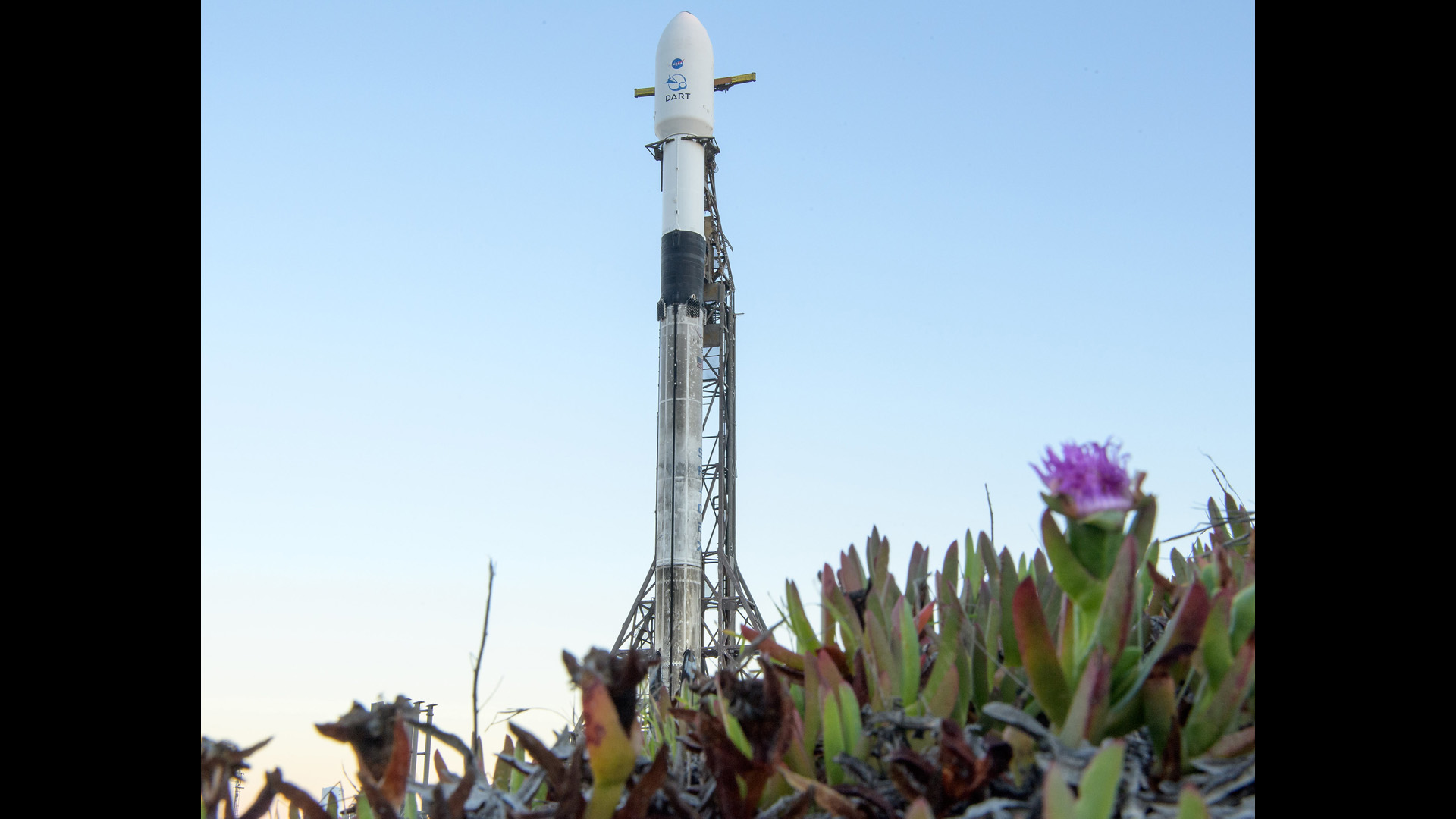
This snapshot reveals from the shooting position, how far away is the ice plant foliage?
4.02 feet

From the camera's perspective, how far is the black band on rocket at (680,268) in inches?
714

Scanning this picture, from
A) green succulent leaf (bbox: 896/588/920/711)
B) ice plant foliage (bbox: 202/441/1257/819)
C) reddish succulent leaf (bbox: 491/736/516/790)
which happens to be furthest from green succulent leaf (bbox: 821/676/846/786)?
reddish succulent leaf (bbox: 491/736/516/790)

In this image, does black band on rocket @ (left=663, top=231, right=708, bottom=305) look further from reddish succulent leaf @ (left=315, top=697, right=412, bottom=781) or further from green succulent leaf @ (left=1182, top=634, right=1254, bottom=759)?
green succulent leaf @ (left=1182, top=634, right=1254, bottom=759)

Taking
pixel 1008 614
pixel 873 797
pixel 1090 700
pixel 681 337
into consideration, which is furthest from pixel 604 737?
pixel 681 337

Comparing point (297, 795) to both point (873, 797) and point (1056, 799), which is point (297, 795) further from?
point (1056, 799)

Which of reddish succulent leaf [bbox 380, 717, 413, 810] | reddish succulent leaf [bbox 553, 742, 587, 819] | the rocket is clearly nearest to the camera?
reddish succulent leaf [bbox 553, 742, 587, 819]

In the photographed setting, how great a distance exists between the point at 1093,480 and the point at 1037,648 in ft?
0.70

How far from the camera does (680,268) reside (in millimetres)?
18188

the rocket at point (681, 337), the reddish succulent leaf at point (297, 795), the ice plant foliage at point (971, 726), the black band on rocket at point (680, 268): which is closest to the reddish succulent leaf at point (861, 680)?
the ice plant foliage at point (971, 726)

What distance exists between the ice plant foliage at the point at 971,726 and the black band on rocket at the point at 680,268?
1675 centimetres
